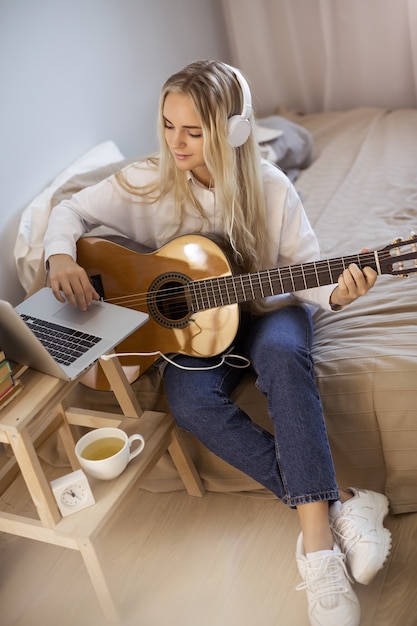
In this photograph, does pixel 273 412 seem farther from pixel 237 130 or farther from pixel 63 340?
pixel 237 130

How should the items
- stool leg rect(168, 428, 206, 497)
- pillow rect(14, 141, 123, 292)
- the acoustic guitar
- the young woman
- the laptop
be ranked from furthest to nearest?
1. pillow rect(14, 141, 123, 292)
2. stool leg rect(168, 428, 206, 497)
3. the acoustic guitar
4. the young woman
5. the laptop

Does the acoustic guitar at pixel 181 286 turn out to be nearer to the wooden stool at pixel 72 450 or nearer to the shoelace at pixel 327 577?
the wooden stool at pixel 72 450

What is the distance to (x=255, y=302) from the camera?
1.53 meters

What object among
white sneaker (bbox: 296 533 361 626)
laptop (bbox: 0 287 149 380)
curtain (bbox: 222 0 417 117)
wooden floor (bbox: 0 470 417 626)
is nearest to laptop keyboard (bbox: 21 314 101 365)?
laptop (bbox: 0 287 149 380)

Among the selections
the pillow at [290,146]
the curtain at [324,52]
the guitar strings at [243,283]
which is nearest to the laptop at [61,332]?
the guitar strings at [243,283]

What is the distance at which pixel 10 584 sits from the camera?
1512 mm

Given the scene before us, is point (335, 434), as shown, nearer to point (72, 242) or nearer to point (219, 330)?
point (219, 330)

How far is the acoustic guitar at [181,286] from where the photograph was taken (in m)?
1.43

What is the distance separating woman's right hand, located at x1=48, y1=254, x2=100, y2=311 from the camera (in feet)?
4.64

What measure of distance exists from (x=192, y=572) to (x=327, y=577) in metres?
0.31

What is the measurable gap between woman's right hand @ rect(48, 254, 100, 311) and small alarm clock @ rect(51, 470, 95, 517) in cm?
32

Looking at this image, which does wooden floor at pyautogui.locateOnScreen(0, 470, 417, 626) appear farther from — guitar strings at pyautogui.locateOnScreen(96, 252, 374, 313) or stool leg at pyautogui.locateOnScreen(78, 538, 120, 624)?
guitar strings at pyautogui.locateOnScreen(96, 252, 374, 313)

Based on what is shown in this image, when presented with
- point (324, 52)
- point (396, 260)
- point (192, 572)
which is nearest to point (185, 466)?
point (192, 572)

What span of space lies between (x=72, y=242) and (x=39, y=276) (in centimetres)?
22
